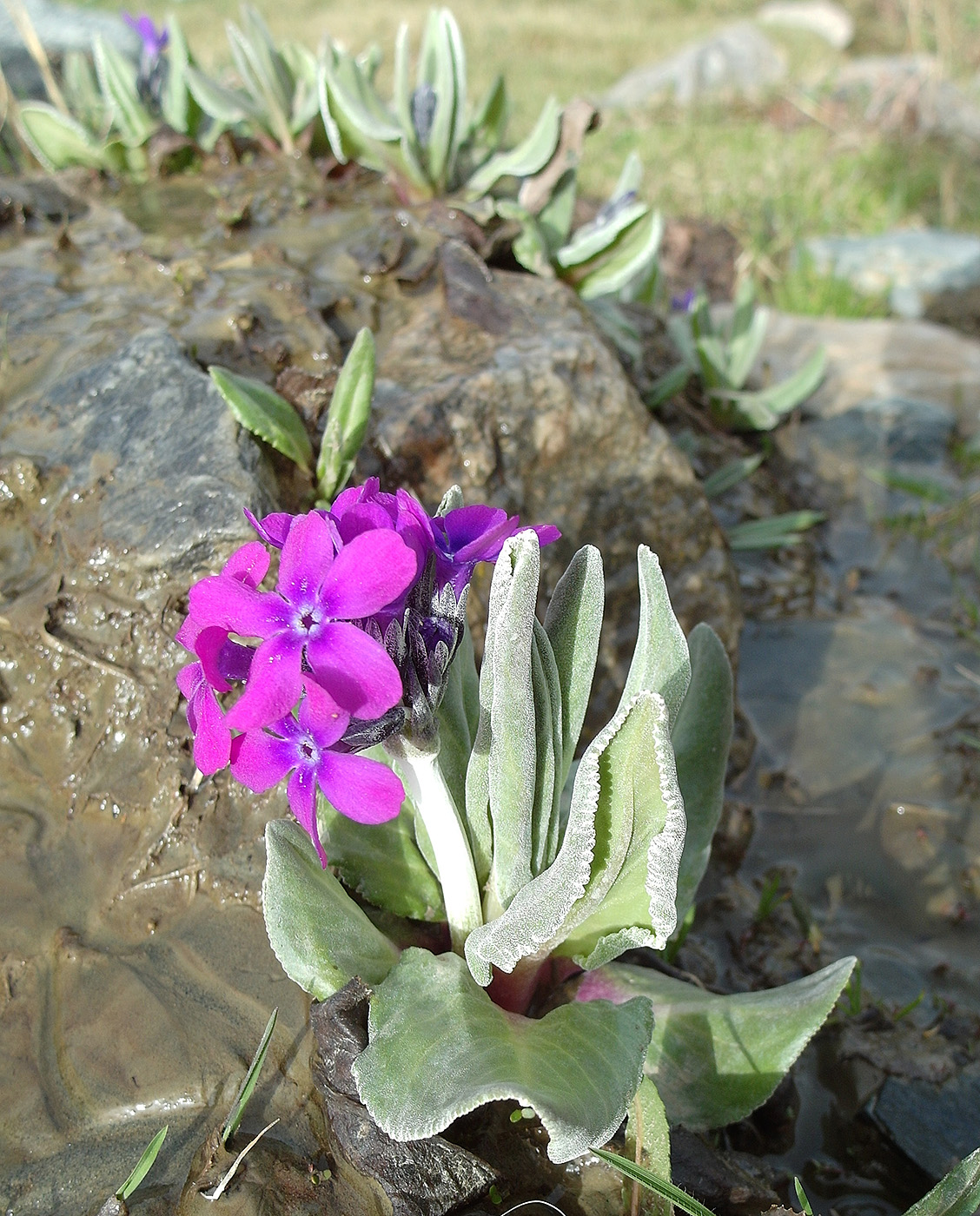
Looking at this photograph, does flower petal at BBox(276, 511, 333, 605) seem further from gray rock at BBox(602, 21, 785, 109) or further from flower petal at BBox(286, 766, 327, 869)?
gray rock at BBox(602, 21, 785, 109)

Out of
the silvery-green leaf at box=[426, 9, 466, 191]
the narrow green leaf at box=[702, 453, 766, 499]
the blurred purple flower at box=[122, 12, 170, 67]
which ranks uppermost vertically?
the blurred purple flower at box=[122, 12, 170, 67]

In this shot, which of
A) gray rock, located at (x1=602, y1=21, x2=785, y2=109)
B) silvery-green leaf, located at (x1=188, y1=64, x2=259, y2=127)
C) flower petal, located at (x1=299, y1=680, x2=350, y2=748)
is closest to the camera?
flower petal, located at (x1=299, y1=680, x2=350, y2=748)

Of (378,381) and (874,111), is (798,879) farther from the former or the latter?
(874,111)

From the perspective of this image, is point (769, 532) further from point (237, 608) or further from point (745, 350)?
point (237, 608)

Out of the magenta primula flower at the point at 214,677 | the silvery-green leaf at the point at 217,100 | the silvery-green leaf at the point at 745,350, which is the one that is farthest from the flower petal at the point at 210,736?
the silvery-green leaf at the point at 745,350

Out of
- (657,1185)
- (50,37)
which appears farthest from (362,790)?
(50,37)

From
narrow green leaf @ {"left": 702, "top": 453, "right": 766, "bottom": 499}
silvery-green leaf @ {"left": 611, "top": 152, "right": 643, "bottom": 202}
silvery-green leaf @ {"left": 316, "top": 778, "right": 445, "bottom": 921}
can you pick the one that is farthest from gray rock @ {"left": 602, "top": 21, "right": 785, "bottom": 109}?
silvery-green leaf @ {"left": 316, "top": 778, "right": 445, "bottom": 921}

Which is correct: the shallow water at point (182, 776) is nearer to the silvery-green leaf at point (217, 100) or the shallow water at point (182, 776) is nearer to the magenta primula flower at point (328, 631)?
the silvery-green leaf at point (217, 100)
